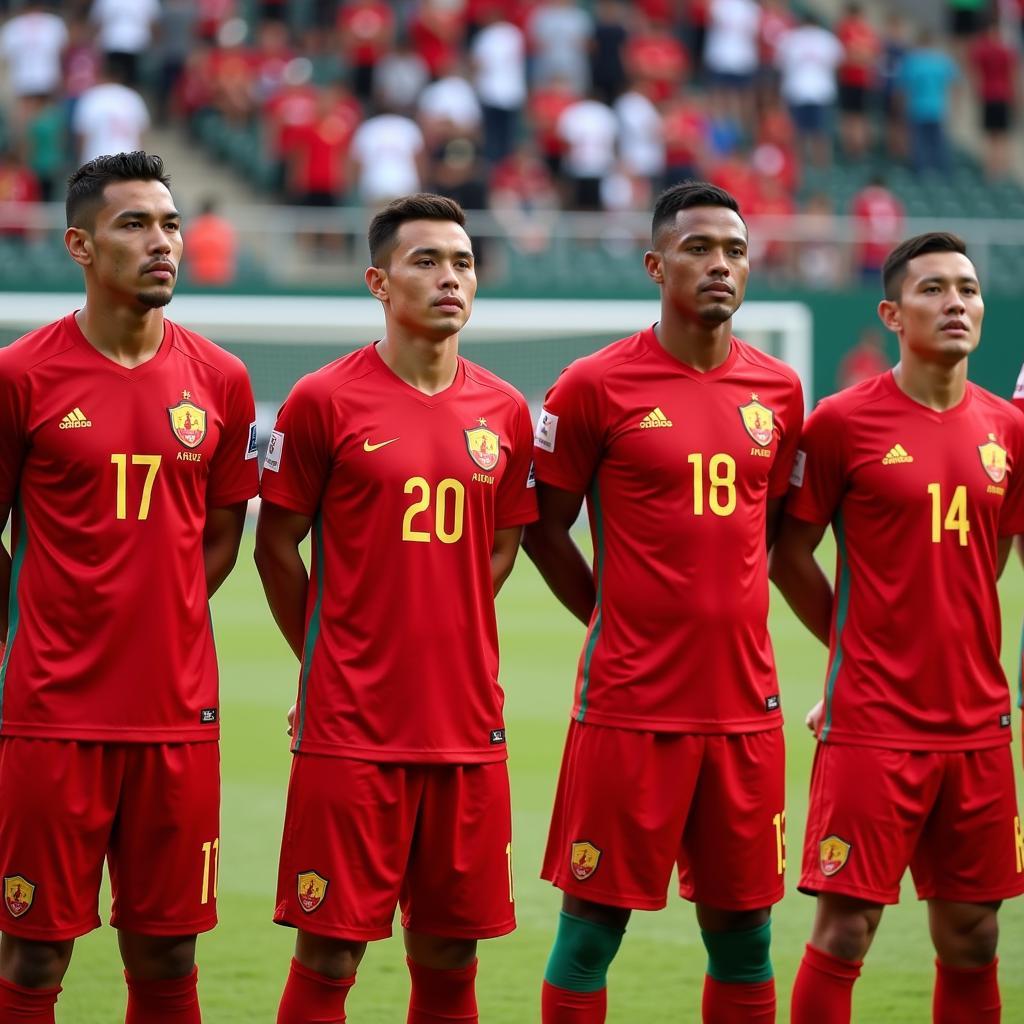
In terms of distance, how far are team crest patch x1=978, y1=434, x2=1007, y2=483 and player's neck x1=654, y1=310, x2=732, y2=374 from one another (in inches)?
32.0

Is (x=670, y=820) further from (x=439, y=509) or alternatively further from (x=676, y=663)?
(x=439, y=509)

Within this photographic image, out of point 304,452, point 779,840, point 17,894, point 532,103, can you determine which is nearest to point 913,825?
point 779,840

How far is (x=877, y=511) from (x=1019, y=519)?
0.55 meters

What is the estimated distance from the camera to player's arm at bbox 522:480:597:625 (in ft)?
17.5

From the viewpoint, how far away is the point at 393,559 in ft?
16.1

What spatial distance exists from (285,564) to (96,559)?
0.51 m

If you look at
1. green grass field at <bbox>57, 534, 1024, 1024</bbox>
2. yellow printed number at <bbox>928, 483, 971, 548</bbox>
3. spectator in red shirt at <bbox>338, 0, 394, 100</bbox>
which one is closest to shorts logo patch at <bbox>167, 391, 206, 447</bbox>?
green grass field at <bbox>57, 534, 1024, 1024</bbox>

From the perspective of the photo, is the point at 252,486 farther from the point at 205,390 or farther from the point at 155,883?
the point at 155,883

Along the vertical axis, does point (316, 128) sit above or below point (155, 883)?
above

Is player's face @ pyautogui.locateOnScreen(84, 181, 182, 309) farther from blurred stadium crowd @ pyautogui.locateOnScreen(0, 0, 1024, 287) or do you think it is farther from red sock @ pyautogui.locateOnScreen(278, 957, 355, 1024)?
blurred stadium crowd @ pyautogui.locateOnScreen(0, 0, 1024, 287)

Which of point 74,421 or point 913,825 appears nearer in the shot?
point 74,421

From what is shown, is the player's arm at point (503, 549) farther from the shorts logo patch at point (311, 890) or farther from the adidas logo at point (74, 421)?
the adidas logo at point (74, 421)

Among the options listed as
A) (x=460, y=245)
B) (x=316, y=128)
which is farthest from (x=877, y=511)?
(x=316, y=128)

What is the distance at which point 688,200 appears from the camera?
17.3 ft
